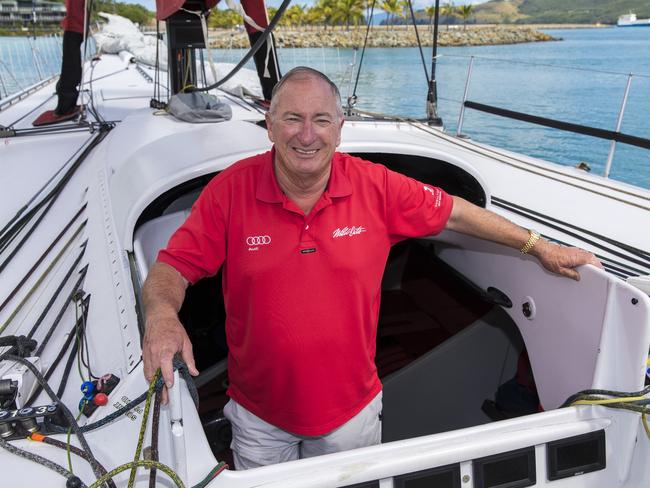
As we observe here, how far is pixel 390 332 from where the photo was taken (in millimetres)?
3076

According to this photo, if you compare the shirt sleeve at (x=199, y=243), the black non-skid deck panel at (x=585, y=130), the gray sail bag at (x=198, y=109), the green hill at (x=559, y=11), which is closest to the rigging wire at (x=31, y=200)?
the gray sail bag at (x=198, y=109)

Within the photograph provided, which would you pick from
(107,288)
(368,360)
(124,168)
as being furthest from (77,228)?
(368,360)

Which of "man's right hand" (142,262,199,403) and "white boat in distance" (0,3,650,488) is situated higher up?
A: "man's right hand" (142,262,199,403)

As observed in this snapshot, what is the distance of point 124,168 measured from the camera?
8.36 feet

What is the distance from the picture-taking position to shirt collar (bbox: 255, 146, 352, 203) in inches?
66.4

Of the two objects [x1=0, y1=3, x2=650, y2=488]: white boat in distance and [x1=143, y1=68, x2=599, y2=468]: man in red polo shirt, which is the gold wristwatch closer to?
[x1=143, y1=68, x2=599, y2=468]: man in red polo shirt

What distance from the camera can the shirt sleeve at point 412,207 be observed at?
1.81 m

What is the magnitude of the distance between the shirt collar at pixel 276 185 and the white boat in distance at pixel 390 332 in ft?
1.28

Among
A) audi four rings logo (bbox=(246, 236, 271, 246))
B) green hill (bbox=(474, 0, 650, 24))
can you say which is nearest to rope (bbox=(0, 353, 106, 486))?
audi four rings logo (bbox=(246, 236, 271, 246))

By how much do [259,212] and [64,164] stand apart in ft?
10.1

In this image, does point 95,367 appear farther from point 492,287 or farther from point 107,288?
point 492,287

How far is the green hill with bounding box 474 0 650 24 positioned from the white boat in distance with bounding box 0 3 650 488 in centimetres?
10394

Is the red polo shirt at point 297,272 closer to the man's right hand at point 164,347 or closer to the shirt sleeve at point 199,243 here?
the shirt sleeve at point 199,243

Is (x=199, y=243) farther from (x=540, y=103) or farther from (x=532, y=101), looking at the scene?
(x=532, y=101)
